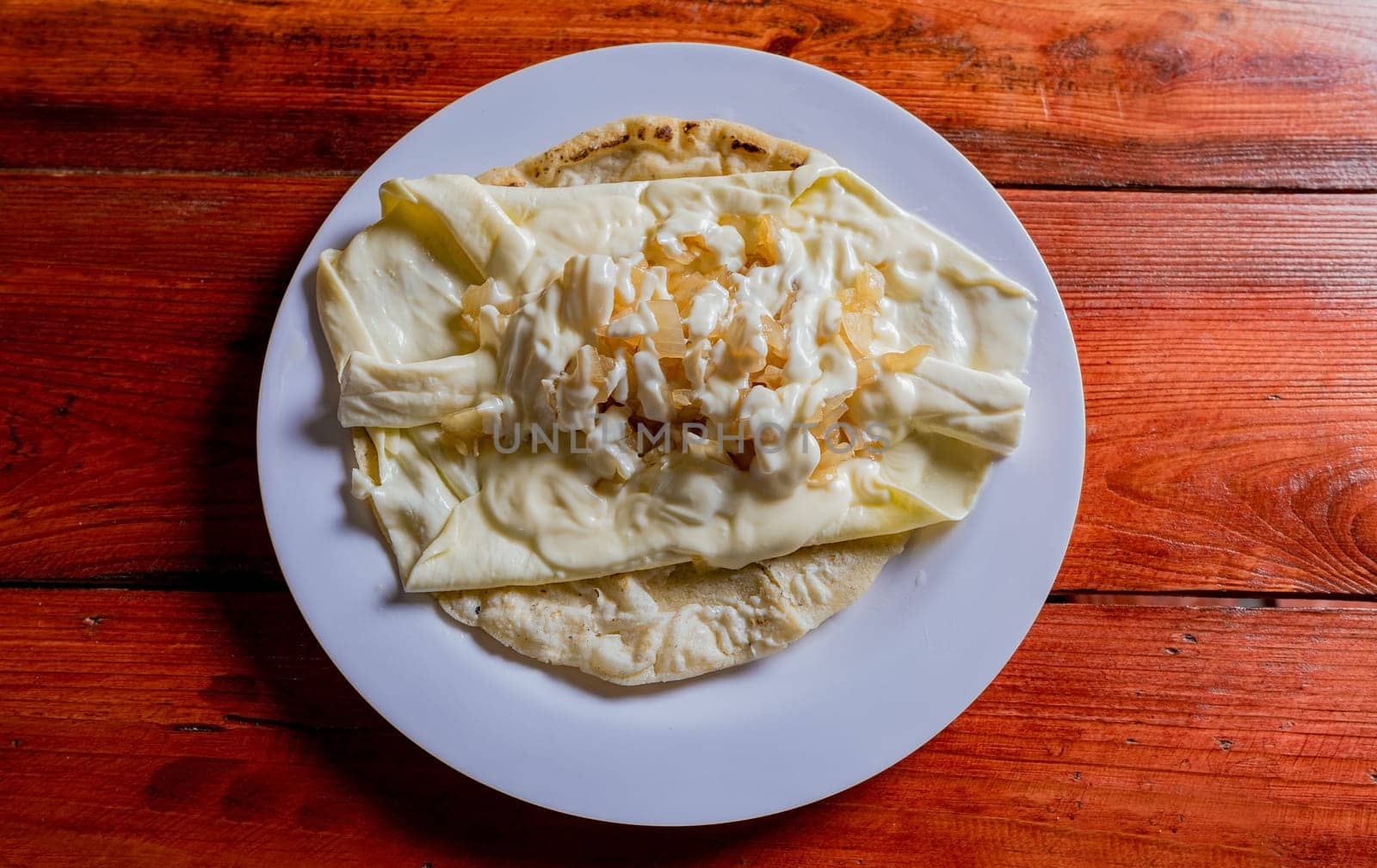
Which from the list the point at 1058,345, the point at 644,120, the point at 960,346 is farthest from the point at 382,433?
the point at 1058,345

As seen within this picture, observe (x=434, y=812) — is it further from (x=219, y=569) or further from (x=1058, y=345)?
(x=1058, y=345)

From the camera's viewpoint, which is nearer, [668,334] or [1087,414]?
[668,334]

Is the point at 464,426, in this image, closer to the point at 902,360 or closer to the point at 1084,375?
the point at 902,360

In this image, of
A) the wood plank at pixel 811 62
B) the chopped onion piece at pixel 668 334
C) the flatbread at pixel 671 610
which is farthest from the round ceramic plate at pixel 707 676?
the chopped onion piece at pixel 668 334

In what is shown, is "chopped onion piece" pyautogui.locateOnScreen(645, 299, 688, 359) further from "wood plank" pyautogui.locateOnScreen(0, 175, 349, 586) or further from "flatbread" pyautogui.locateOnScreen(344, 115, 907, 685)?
"wood plank" pyautogui.locateOnScreen(0, 175, 349, 586)

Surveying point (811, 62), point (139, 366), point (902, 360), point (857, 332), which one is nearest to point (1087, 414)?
point (902, 360)

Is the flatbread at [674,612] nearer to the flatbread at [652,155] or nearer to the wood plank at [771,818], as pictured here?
the wood plank at [771,818]
